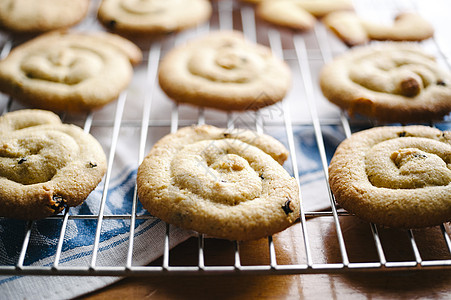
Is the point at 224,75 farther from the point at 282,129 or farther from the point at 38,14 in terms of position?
the point at 38,14

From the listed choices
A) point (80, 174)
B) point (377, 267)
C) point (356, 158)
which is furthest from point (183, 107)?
point (377, 267)

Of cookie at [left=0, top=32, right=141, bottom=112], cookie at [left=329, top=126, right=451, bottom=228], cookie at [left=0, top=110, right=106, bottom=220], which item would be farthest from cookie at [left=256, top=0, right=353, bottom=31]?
cookie at [left=0, top=110, right=106, bottom=220]

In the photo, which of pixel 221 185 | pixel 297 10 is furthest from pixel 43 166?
pixel 297 10

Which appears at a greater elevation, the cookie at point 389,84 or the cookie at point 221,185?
the cookie at point 389,84

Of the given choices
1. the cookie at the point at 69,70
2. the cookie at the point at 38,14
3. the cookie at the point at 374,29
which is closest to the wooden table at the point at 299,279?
the cookie at the point at 69,70

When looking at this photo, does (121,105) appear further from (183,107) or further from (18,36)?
(18,36)

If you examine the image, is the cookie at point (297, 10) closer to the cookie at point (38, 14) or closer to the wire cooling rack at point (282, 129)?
the wire cooling rack at point (282, 129)
